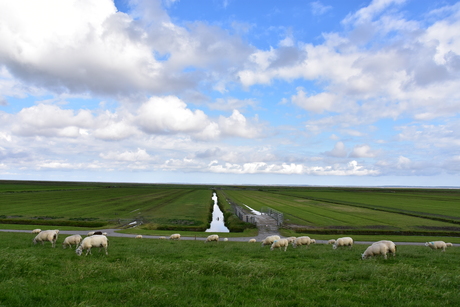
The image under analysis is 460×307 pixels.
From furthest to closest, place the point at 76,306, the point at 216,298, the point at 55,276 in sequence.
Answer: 1. the point at 55,276
2. the point at 216,298
3. the point at 76,306

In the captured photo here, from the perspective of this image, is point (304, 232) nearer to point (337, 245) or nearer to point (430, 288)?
point (337, 245)

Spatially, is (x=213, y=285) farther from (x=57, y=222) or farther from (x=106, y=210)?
(x=106, y=210)

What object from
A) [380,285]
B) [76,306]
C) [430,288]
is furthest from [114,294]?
[430,288]

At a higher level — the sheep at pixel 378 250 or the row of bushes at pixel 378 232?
the sheep at pixel 378 250

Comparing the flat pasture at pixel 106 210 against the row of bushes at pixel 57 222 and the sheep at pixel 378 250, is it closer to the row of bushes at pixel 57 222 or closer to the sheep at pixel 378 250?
the row of bushes at pixel 57 222

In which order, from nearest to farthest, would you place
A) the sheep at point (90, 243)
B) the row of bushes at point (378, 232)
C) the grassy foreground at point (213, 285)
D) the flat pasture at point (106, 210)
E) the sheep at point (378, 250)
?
the grassy foreground at point (213, 285), the sheep at point (378, 250), the sheep at point (90, 243), the row of bushes at point (378, 232), the flat pasture at point (106, 210)

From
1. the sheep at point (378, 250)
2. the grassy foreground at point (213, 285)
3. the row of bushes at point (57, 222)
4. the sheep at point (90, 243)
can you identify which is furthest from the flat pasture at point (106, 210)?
the grassy foreground at point (213, 285)

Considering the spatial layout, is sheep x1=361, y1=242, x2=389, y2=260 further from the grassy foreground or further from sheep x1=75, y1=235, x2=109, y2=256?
sheep x1=75, y1=235, x2=109, y2=256

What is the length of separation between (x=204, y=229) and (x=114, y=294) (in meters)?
40.8

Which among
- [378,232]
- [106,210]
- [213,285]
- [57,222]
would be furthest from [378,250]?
[106,210]

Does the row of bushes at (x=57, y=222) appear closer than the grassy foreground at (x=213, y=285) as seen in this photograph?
No

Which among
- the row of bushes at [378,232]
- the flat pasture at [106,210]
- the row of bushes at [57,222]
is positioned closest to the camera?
the row of bushes at [378,232]

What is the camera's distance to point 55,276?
9.97 meters

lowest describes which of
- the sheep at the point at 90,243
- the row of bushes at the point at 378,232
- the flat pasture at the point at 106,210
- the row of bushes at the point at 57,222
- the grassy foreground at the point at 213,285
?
the flat pasture at the point at 106,210
